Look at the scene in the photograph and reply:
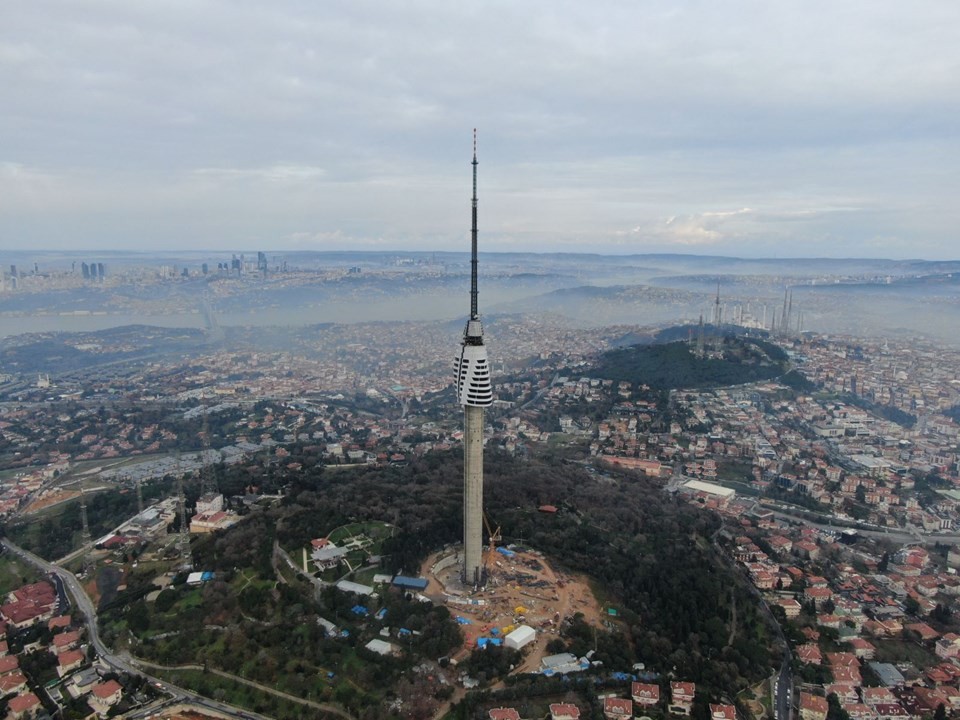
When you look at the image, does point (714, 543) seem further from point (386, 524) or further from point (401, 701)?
point (401, 701)

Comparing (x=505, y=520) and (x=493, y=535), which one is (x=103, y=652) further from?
(x=505, y=520)

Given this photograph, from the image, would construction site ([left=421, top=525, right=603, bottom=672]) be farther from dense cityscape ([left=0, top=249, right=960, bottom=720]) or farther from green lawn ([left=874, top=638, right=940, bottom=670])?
green lawn ([left=874, top=638, right=940, bottom=670])

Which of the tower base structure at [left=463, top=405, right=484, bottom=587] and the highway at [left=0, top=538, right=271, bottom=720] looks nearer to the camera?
the highway at [left=0, top=538, right=271, bottom=720]

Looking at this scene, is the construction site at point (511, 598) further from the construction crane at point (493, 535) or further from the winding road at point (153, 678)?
the winding road at point (153, 678)

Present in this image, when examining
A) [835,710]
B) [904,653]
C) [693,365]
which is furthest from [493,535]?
[693,365]

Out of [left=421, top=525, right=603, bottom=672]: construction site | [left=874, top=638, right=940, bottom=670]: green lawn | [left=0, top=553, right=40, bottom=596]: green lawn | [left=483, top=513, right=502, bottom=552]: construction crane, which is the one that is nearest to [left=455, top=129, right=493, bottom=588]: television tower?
[left=421, top=525, right=603, bottom=672]: construction site
